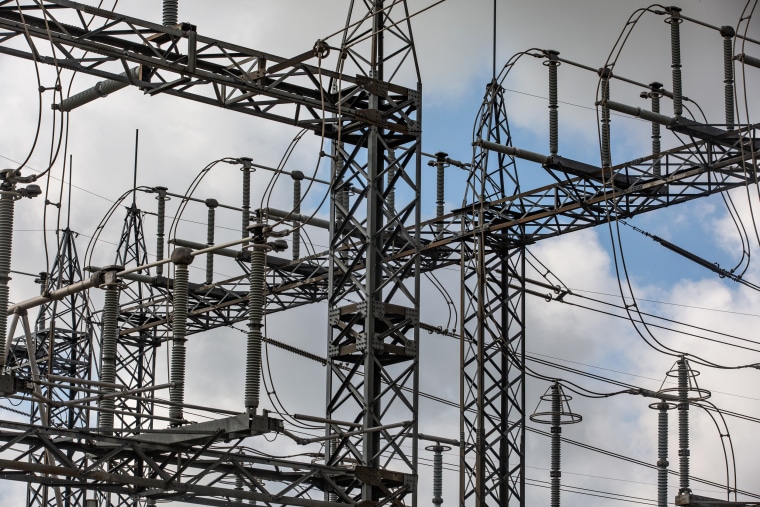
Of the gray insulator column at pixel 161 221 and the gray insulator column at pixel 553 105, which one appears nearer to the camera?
the gray insulator column at pixel 553 105

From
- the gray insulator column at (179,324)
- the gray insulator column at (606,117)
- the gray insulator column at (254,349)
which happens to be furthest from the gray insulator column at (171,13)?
the gray insulator column at (606,117)

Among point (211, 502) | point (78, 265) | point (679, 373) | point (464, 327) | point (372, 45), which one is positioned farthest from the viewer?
point (78, 265)

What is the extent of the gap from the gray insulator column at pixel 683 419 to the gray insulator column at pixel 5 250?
9.36 metres

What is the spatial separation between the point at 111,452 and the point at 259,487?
1864 mm

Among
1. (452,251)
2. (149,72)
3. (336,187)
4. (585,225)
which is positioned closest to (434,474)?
(452,251)

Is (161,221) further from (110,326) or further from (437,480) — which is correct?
(110,326)

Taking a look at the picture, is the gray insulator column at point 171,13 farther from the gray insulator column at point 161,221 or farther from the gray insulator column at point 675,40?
the gray insulator column at point 161,221

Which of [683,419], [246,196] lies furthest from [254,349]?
[246,196]

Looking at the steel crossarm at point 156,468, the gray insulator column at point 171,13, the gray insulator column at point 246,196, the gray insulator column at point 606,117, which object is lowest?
the steel crossarm at point 156,468

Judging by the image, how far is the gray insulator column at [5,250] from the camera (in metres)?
13.9

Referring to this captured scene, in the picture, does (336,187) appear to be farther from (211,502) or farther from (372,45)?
(211,502)

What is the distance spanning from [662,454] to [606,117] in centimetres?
493

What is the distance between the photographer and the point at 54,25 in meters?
15.9

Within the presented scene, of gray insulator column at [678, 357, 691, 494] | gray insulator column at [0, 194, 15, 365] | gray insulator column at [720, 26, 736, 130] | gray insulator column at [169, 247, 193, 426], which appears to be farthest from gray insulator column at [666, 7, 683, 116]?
gray insulator column at [0, 194, 15, 365]
